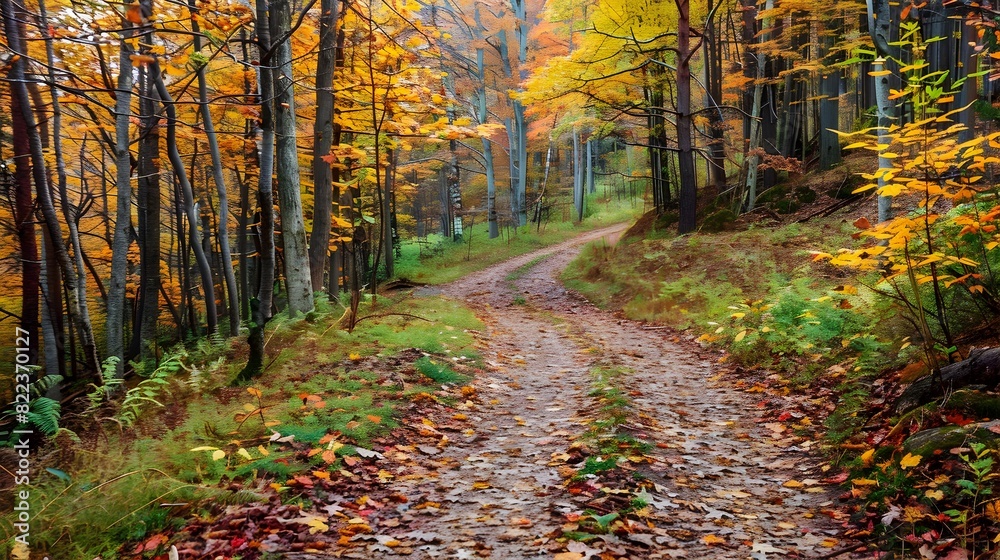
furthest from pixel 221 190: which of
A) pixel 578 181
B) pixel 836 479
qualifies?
pixel 578 181

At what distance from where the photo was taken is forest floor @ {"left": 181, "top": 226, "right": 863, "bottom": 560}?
3.21 metres

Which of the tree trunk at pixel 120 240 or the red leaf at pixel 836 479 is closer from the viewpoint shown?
the red leaf at pixel 836 479

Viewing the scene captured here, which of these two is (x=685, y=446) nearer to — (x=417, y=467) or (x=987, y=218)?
(x=417, y=467)

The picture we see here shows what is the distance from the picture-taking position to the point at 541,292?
16.3 metres

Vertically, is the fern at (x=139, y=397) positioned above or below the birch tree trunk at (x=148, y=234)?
below

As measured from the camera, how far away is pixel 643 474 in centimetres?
402

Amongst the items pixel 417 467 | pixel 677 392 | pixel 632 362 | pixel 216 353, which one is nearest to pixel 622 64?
pixel 632 362

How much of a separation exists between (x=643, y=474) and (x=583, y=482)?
0.47 metres

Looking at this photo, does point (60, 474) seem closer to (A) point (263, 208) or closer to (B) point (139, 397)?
(B) point (139, 397)

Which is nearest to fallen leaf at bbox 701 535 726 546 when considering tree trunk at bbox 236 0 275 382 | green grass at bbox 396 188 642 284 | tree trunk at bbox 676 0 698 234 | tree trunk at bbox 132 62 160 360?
tree trunk at bbox 236 0 275 382

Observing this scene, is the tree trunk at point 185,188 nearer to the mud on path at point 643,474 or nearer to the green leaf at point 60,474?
the green leaf at point 60,474

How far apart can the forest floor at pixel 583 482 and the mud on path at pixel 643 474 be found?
0.01 meters

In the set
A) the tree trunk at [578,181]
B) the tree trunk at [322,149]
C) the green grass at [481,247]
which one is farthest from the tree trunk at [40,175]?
the tree trunk at [578,181]

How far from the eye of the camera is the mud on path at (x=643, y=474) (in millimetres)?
3172
